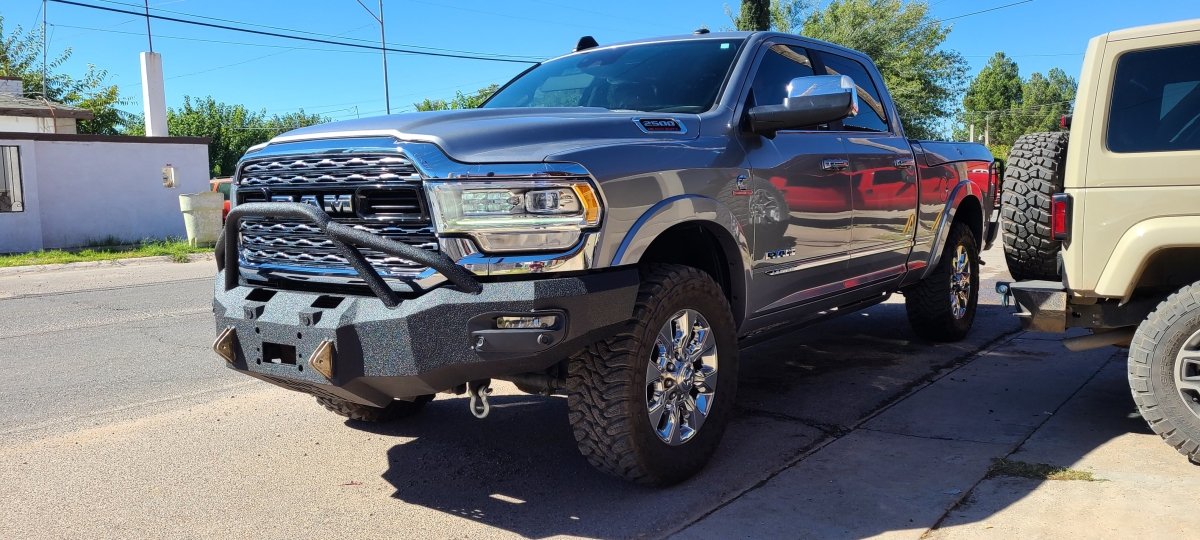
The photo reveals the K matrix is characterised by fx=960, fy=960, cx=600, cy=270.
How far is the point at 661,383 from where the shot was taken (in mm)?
3791

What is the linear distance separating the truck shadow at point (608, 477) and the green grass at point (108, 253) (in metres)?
12.4

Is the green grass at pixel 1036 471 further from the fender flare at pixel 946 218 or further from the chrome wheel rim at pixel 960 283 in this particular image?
the chrome wheel rim at pixel 960 283

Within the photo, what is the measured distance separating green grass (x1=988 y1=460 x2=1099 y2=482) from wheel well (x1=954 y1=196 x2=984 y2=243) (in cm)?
309

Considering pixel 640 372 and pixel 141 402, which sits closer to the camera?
pixel 640 372

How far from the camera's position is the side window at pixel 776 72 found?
478 centimetres

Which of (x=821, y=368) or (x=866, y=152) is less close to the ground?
(x=866, y=152)

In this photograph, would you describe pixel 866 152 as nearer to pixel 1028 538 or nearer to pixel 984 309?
pixel 1028 538

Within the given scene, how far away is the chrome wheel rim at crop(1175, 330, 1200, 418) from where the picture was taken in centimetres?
400

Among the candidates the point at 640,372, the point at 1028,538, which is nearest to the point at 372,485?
the point at 640,372

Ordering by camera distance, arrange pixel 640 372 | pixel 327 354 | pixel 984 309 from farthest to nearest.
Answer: pixel 984 309 → pixel 640 372 → pixel 327 354

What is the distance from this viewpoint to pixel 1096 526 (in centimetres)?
345

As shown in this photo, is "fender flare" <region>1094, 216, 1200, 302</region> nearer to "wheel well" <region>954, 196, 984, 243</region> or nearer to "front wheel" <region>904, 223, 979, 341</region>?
"front wheel" <region>904, 223, 979, 341</region>

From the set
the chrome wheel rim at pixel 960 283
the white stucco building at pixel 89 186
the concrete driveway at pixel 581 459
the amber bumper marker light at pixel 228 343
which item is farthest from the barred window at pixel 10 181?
the chrome wheel rim at pixel 960 283

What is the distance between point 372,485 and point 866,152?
3207 mm
